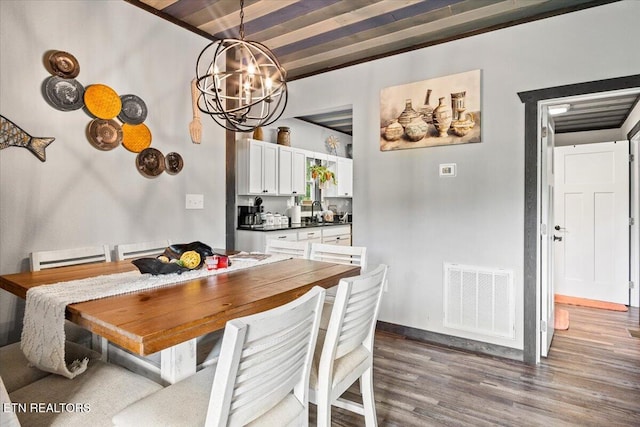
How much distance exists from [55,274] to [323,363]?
1.43 meters

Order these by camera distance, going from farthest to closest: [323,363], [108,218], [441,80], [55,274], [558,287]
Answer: [558,287] → [441,80] → [108,218] → [55,274] → [323,363]

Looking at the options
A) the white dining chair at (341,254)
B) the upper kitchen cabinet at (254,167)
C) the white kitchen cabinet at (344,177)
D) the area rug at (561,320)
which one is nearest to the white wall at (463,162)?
the white dining chair at (341,254)

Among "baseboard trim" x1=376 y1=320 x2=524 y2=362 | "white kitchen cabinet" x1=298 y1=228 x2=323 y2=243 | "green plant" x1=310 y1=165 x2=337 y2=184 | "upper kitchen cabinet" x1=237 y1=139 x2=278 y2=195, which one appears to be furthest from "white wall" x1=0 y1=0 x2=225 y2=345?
"green plant" x1=310 y1=165 x2=337 y2=184

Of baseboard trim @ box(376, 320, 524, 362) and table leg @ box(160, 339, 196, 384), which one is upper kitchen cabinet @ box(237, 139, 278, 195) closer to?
baseboard trim @ box(376, 320, 524, 362)

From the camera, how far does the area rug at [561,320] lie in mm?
3512

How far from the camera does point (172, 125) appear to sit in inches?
126

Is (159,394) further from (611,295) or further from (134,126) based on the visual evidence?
(611,295)

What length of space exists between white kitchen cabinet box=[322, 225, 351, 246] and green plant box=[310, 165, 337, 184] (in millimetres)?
842

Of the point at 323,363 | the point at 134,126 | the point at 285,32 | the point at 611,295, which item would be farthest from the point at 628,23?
the point at 134,126

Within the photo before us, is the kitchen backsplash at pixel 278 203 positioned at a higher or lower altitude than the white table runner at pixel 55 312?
higher

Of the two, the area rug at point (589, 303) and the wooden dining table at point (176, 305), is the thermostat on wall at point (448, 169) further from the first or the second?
the area rug at point (589, 303)

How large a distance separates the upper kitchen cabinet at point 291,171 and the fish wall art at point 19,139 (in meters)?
2.76

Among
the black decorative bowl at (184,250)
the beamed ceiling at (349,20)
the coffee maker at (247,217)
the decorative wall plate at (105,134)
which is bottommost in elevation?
the black decorative bowl at (184,250)

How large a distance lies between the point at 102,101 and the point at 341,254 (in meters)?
2.09
